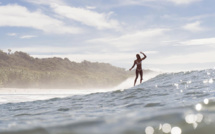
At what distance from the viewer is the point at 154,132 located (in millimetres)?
3125

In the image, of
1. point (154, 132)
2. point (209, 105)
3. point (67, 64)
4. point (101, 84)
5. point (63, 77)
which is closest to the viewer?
point (154, 132)

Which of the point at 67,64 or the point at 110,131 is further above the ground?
the point at 67,64

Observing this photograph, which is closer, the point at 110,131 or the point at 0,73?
the point at 110,131

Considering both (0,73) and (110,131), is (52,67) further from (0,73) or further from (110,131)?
(110,131)

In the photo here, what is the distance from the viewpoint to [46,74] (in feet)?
412

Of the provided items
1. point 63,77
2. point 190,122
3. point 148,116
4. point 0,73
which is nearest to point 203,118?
point 190,122

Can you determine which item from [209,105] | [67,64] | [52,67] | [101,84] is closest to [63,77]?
[101,84]

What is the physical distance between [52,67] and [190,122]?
6722 inches

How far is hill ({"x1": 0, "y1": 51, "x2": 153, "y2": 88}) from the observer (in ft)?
362

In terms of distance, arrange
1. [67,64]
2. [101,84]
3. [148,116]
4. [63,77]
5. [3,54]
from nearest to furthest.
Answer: [148,116] < [63,77] < [101,84] < [3,54] < [67,64]

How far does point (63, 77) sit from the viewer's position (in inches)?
4975

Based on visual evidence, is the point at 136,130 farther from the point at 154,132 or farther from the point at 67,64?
the point at 67,64

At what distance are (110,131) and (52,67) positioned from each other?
171 m

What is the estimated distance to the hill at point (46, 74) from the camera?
4346 inches
